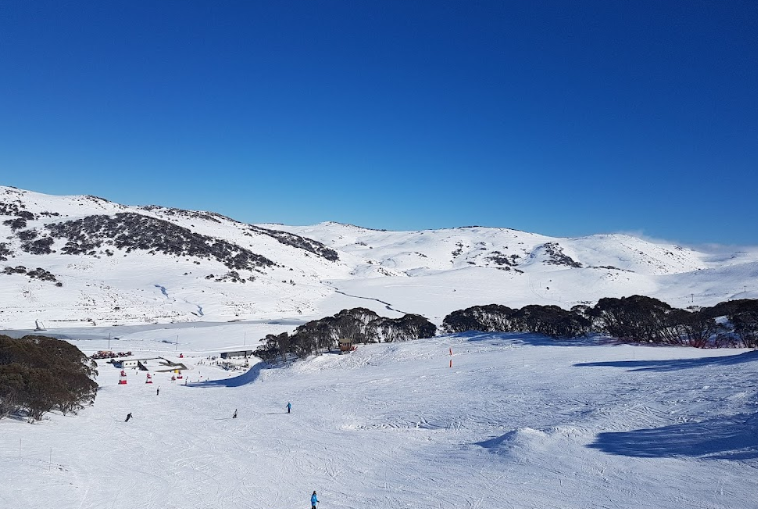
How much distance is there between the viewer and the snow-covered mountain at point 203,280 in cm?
6097

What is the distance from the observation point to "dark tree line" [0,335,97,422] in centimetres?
1838

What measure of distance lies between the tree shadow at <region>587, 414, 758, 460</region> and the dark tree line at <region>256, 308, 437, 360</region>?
25.4 metres

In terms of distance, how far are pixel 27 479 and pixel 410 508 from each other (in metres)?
10.7

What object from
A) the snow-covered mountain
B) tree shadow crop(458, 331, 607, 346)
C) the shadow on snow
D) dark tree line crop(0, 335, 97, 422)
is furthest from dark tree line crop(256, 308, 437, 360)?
the snow-covered mountain

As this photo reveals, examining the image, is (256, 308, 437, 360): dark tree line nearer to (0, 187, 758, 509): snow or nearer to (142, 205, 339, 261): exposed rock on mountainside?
(0, 187, 758, 509): snow

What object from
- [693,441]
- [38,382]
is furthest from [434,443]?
[38,382]

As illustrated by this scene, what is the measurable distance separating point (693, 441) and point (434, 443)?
796cm

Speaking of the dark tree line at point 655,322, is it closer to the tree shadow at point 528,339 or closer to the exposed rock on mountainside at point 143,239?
the tree shadow at point 528,339

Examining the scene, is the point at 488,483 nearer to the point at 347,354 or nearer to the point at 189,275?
the point at 347,354

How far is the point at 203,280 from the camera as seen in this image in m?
75.9

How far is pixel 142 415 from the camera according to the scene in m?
23.1

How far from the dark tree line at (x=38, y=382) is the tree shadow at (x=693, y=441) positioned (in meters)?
21.1

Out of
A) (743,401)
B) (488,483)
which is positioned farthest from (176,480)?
(743,401)

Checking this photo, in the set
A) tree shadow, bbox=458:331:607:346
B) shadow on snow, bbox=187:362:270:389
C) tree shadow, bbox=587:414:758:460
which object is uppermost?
tree shadow, bbox=458:331:607:346
